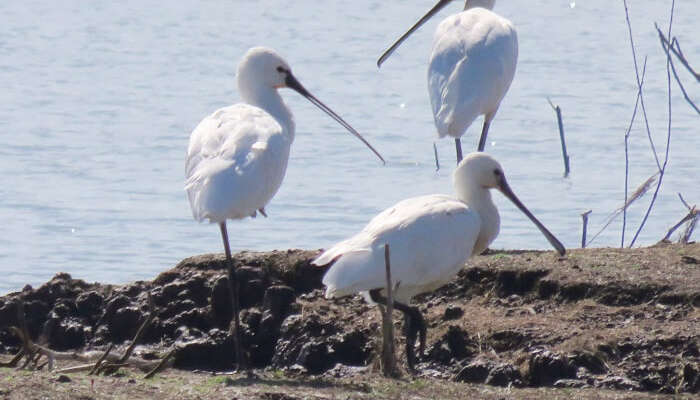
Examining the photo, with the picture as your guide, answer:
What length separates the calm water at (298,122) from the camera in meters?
12.7

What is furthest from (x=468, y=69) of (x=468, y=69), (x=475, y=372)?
(x=475, y=372)

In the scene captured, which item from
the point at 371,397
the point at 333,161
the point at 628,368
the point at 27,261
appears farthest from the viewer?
the point at 333,161

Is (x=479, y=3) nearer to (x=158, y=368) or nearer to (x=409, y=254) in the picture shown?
(x=409, y=254)

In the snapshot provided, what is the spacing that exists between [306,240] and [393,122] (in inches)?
158

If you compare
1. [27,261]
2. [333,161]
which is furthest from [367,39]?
[27,261]

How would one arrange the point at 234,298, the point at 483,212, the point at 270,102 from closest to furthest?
the point at 234,298
the point at 483,212
the point at 270,102

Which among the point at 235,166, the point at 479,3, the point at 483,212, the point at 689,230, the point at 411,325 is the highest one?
the point at 235,166

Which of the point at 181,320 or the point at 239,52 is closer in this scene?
the point at 181,320

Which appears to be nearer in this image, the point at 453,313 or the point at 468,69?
the point at 453,313

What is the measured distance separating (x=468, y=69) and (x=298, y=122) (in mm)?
6076

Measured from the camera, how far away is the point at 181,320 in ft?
29.7

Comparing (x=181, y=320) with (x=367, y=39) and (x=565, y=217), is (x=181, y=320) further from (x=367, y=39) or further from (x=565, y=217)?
(x=367, y=39)

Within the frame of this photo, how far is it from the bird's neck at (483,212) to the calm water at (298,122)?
11.0ft

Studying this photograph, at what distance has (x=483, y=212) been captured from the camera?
29.0ft
